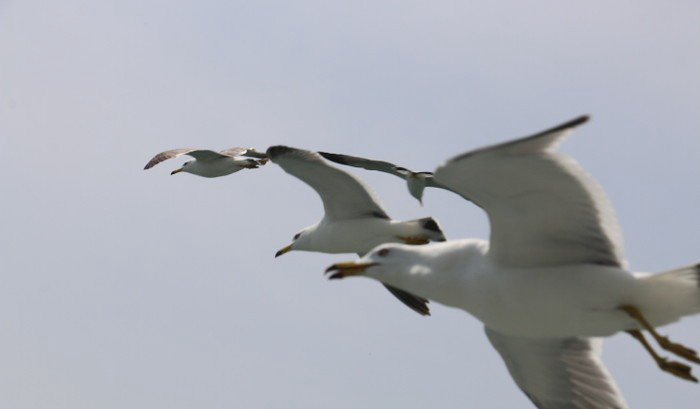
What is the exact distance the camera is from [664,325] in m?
9.82

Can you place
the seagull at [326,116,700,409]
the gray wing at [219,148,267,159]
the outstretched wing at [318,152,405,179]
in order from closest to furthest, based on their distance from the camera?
the seagull at [326,116,700,409]
the outstretched wing at [318,152,405,179]
the gray wing at [219,148,267,159]

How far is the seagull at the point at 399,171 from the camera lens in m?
17.0

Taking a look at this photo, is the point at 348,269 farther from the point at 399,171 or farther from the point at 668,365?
the point at 399,171

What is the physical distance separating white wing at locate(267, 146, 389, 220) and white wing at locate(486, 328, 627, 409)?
556 centimetres

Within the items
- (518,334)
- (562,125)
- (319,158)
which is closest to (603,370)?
(518,334)

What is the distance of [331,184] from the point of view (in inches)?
679

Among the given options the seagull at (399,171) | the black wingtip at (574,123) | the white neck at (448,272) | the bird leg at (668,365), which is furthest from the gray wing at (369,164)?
the black wingtip at (574,123)

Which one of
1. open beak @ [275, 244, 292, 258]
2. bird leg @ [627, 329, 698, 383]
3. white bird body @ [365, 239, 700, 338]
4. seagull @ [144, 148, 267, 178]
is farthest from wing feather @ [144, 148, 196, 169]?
bird leg @ [627, 329, 698, 383]

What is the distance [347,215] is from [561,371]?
638 centimetres

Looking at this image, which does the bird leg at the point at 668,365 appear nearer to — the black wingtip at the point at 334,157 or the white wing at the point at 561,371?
the white wing at the point at 561,371

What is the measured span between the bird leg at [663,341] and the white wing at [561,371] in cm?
162

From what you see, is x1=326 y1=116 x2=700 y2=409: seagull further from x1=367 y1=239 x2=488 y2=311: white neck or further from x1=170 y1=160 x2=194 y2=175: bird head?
x1=170 y1=160 x2=194 y2=175: bird head

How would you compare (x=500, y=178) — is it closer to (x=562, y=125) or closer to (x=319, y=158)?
(x=562, y=125)

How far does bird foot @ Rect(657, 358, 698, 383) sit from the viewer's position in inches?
395
